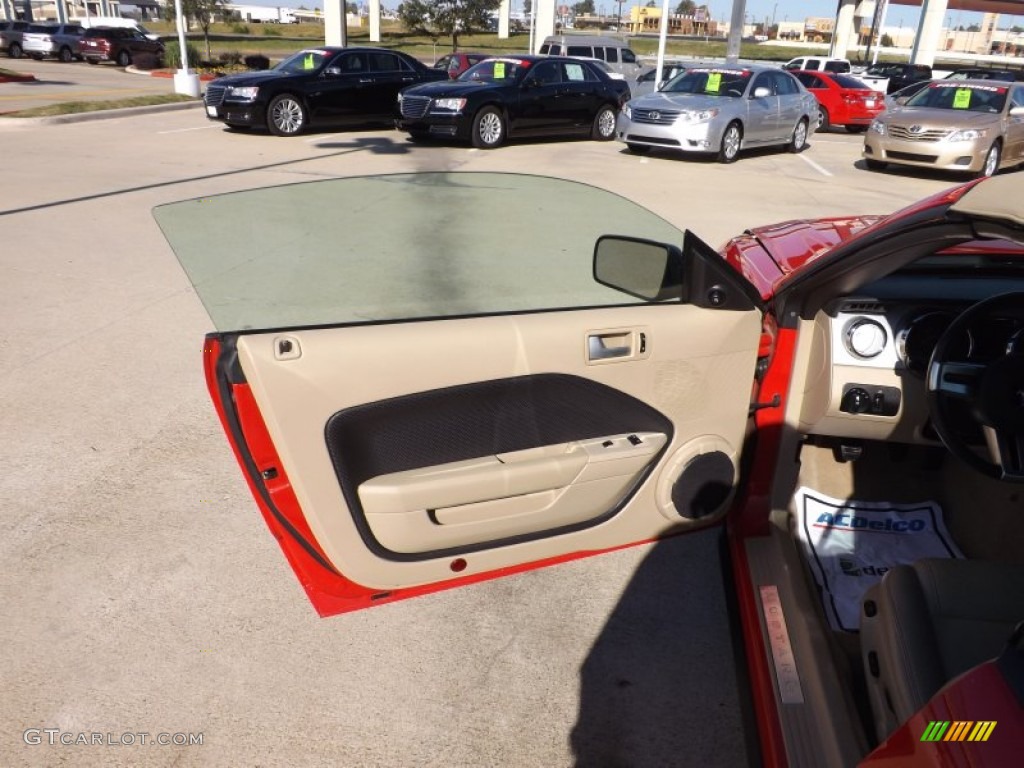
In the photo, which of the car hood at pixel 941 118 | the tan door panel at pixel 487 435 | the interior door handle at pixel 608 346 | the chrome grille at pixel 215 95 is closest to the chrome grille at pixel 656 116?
the car hood at pixel 941 118

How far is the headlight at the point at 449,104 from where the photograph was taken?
44.3 feet

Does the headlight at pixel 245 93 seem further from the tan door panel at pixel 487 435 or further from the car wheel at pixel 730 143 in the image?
the tan door panel at pixel 487 435

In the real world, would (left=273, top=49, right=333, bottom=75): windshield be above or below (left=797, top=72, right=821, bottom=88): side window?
above

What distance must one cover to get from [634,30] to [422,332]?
116 meters

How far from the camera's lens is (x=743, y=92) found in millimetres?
13680

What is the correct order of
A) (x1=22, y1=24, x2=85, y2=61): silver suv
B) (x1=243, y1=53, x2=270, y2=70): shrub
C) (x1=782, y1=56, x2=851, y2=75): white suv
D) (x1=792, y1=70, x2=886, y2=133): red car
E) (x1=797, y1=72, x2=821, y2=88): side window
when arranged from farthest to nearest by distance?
1. (x1=22, y1=24, x2=85, y2=61): silver suv
2. (x1=782, y1=56, x2=851, y2=75): white suv
3. (x1=243, y1=53, x2=270, y2=70): shrub
4. (x1=797, y1=72, x2=821, y2=88): side window
5. (x1=792, y1=70, x2=886, y2=133): red car

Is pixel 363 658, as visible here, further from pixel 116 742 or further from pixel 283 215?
pixel 283 215

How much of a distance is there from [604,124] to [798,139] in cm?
377

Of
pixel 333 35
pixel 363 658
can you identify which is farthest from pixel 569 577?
pixel 333 35

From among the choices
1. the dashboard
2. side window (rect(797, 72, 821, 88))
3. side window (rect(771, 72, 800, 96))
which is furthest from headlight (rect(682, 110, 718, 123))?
the dashboard

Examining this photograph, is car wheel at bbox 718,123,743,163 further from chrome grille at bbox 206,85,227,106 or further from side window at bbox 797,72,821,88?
chrome grille at bbox 206,85,227,106

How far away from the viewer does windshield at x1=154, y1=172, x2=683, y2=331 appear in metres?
2.20

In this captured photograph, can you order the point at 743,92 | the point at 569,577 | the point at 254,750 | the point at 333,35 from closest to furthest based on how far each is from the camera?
the point at 254,750, the point at 569,577, the point at 743,92, the point at 333,35

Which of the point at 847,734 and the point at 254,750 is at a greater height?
the point at 847,734
